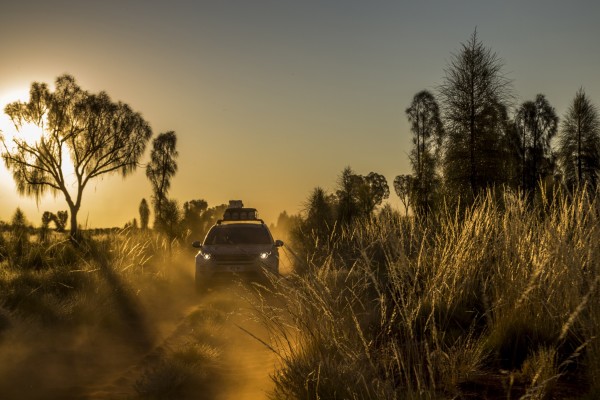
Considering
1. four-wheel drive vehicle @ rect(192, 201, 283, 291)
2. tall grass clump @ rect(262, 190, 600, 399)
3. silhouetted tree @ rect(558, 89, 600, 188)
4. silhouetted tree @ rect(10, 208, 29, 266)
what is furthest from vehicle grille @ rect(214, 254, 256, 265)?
silhouetted tree @ rect(558, 89, 600, 188)

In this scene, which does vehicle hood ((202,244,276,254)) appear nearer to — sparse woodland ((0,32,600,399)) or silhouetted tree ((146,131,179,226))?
sparse woodland ((0,32,600,399))

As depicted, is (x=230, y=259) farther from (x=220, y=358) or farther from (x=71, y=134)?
(x=71, y=134)

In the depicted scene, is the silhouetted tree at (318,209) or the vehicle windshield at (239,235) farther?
the silhouetted tree at (318,209)

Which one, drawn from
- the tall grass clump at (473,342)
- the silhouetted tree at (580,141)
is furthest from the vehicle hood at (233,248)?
the silhouetted tree at (580,141)

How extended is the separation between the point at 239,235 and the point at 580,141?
33839 mm

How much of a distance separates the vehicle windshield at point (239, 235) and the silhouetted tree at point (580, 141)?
31845mm

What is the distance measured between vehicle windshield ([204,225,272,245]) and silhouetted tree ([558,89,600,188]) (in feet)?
104

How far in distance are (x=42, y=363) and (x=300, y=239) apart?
57.8 ft

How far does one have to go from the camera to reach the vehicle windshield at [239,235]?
47.1 feet

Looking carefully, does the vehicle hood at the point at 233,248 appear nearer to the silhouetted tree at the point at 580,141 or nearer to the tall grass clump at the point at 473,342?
the tall grass clump at the point at 473,342

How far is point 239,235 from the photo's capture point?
48.1ft

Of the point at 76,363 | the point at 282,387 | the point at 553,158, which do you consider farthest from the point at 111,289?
the point at 553,158

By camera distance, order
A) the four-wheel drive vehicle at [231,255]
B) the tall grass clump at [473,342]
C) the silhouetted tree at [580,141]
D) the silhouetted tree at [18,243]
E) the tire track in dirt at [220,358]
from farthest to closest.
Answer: the silhouetted tree at [580,141]
the silhouetted tree at [18,243]
the four-wheel drive vehicle at [231,255]
the tire track in dirt at [220,358]
the tall grass clump at [473,342]

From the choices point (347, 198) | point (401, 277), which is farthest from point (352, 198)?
point (401, 277)
